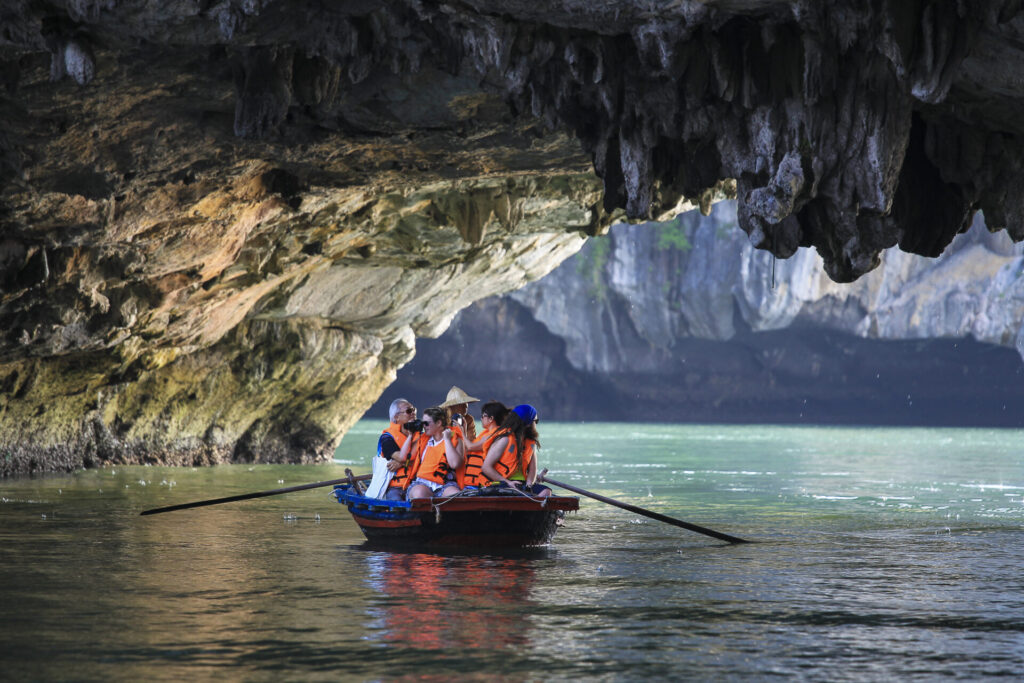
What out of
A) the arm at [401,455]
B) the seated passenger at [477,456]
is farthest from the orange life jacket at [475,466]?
the arm at [401,455]

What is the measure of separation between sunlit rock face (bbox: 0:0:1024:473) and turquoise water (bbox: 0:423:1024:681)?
343cm

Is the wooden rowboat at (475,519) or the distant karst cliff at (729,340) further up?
the distant karst cliff at (729,340)

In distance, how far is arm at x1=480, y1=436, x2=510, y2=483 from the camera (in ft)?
43.0

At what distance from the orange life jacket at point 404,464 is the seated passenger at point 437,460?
14 cm

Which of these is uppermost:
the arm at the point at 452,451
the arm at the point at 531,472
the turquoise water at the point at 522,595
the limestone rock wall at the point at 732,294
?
the limestone rock wall at the point at 732,294

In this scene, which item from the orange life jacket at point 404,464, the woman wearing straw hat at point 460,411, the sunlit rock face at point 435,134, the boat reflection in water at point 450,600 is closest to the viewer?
the boat reflection in water at point 450,600

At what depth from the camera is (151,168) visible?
50.1 feet

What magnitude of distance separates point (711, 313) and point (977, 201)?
52.1 metres

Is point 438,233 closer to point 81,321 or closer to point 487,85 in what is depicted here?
point 81,321

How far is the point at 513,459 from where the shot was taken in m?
13.2

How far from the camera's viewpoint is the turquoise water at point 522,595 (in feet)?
23.8

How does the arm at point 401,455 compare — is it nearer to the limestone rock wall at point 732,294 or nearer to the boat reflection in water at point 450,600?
the boat reflection in water at point 450,600

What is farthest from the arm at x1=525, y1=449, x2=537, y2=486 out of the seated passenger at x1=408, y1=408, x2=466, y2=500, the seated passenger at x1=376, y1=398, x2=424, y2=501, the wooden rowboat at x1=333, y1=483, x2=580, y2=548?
the seated passenger at x1=376, y1=398, x2=424, y2=501

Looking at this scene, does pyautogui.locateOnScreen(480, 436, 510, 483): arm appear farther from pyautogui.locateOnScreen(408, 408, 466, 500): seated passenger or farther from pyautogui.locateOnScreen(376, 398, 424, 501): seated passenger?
pyautogui.locateOnScreen(376, 398, 424, 501): seated passenger
